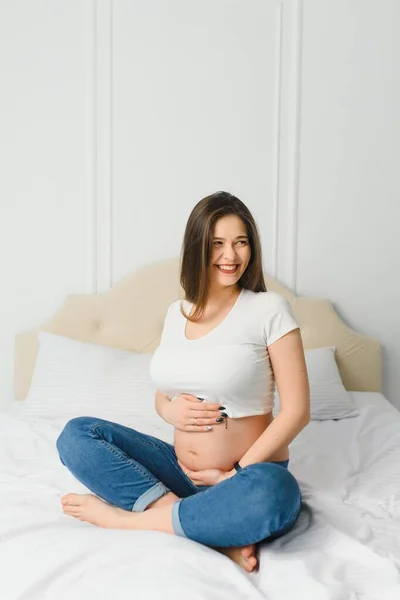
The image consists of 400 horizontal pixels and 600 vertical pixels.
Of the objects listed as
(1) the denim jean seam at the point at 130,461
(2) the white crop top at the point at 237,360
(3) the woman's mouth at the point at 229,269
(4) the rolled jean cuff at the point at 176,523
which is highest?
(3) the woman's mouth at the point at 229,269

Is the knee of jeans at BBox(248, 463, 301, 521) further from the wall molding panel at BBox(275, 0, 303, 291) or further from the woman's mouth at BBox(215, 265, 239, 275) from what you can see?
the wall molding panel at BBox(275, 0, 303, 291)

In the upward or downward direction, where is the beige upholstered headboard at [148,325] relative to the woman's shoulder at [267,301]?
downward

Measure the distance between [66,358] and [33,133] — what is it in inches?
39.7

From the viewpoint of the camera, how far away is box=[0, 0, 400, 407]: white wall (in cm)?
288

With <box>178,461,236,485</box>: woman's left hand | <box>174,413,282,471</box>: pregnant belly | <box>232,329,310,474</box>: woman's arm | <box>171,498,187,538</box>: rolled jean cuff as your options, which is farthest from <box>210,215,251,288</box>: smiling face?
<box>171,498,187,538</box>: rolled jean cuff

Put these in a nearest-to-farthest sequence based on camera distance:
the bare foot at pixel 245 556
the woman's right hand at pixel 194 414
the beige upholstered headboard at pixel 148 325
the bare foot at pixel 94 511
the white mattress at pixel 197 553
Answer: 1. the white mattress at pixel 197 553
2. the bare foot at pixel 245 556
3. the bare foot at pixel 94 511
4. the woman's right hand at pixel 194 414
5. the beige upholstered headboard at pixel 148 325

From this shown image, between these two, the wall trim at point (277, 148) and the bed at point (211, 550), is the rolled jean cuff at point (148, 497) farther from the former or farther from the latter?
the wall trim at point (277, 148)

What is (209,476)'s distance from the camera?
5.05 ft

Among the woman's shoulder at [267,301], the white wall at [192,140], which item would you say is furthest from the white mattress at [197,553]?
the white wall at [192,140]

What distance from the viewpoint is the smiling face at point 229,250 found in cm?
161

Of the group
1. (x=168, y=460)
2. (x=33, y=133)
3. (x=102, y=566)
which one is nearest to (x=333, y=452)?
(x=168, y=460)

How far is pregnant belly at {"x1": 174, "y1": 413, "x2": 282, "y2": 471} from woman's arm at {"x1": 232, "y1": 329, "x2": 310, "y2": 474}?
0.14 ft

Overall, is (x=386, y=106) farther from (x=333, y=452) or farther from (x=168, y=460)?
(x=168, y=460)

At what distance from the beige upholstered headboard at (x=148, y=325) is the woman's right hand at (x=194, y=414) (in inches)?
48.2
